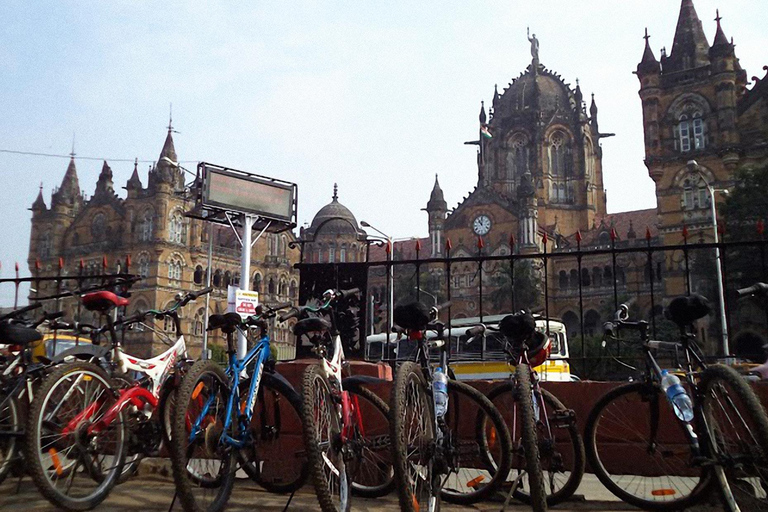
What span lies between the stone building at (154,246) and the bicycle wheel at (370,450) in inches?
1836

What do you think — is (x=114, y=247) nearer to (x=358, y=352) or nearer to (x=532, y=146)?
(x=532, y=146)

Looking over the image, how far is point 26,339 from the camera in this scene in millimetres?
4738

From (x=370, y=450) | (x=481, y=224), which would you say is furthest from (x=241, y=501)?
(x=481, y=224)

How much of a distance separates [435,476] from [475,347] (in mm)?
16368

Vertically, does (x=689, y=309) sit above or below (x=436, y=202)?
below

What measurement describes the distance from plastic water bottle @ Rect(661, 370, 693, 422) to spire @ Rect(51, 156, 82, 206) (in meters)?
69.2

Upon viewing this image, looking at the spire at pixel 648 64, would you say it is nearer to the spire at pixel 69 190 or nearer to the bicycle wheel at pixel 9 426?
the bicycle wheel at pixel 9 426

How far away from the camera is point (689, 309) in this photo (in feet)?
14.4

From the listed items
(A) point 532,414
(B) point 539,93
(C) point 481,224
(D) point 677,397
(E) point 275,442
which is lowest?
(E) point 275,442

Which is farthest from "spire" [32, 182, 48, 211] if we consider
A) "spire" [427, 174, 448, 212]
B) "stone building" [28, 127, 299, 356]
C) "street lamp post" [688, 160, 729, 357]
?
"street lamp post" [688, 160, 729, 357]

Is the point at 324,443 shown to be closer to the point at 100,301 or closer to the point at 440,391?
the point at 440,391

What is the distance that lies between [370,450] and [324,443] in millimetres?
777

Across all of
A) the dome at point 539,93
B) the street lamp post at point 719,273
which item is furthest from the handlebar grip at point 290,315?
the dome at point 539,93

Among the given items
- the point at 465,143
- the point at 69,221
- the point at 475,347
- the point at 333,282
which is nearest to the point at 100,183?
the point at 69,221
